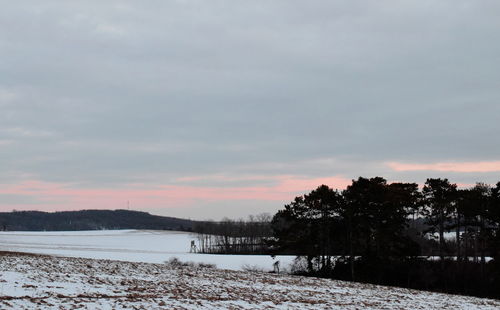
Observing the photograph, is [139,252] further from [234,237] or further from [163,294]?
[163,294]

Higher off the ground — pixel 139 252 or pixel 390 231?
pixel 390 231

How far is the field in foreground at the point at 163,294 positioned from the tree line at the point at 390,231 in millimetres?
23922

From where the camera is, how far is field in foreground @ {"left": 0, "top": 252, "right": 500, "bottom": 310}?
64.0ft

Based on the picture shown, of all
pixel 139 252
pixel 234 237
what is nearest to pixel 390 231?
pixel 139 252

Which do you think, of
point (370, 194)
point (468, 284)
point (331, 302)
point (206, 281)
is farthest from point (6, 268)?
point (468, 284)

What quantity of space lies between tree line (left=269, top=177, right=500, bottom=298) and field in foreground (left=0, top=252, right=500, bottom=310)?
2392cm

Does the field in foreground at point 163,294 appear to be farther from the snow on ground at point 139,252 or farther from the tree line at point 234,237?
the tree line at point 234,237

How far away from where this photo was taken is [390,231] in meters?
60.1

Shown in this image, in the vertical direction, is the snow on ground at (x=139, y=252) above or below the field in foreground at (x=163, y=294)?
below

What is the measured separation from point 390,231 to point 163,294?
1651 inches

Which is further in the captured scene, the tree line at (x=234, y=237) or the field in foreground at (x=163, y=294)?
the tree line at (x=234, y=237)

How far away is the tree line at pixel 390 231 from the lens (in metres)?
57.8

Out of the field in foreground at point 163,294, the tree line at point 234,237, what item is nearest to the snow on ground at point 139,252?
the tree line at point 234,237

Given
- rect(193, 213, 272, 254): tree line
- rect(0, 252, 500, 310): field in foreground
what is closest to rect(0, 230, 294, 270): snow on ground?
rect(193, 213, 272, 254): tree line
